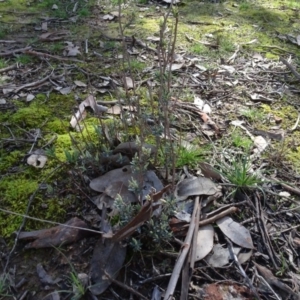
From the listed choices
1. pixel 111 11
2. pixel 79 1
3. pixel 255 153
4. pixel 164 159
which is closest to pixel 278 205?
pixel 255 153

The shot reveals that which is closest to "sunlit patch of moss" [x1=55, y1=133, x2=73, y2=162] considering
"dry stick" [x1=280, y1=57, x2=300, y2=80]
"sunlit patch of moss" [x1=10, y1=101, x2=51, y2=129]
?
"sunlit patch of moss" [x1=10, y1=101, x2=51, y2=129]

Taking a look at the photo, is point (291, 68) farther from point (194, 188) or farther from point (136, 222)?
point (136, 222)

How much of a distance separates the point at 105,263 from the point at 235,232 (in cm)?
56

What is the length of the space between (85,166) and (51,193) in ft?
0.69

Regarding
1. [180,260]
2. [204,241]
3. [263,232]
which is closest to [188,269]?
[180,260]

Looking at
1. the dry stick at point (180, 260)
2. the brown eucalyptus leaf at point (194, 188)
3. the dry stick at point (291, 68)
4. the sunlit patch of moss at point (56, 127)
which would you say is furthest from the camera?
the dry stick at point (291, 68)

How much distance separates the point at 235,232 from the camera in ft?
5.35

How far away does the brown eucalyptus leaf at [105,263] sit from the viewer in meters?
1.45

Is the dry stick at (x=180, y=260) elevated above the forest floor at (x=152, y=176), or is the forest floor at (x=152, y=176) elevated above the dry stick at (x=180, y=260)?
the dry stick at (x=180, y=260)

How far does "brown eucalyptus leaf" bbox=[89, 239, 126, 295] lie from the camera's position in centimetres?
145

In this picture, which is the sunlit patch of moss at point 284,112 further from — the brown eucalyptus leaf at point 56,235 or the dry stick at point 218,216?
the brown eucalyptus leaf at point 56,235

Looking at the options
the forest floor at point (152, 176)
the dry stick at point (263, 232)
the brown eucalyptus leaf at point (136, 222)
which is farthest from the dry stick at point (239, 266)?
the brown eucalyptus leaf at point (136, 222)

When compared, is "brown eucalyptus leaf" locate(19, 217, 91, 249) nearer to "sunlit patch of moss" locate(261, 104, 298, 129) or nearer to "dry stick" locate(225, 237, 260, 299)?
"dry stick" locate(225, 237, 260, 299)

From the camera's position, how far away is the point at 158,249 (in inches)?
59.7
